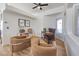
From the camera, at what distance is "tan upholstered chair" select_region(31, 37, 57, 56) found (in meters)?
2.21

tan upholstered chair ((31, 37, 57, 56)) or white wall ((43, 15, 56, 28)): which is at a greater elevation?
white wall ((43, 15, 56, 28))

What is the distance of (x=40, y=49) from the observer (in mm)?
2217

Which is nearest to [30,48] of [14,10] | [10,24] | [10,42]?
[10,42]

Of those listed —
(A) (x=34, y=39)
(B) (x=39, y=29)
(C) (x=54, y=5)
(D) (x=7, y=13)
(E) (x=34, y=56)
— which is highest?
(C) (x=54, y=5)

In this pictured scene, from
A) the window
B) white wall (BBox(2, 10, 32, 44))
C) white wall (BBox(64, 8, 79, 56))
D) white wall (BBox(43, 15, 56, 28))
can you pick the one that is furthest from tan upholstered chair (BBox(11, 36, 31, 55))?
white wall (BBox(64, 8, 79, 56))

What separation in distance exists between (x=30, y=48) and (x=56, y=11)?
85 cm

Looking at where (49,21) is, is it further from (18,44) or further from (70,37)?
(18,44)

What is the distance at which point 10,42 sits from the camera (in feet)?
7.39

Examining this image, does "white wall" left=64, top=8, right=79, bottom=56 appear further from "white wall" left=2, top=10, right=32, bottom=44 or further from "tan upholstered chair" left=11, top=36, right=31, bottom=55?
"white wall" left=2, top=10, right=32, bottom=44

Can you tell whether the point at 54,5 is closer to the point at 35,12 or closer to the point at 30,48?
the point at 35,12

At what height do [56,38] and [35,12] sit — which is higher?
[35,12]

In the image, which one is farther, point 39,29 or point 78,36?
point 39,29

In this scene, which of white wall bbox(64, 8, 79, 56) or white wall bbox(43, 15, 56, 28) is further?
white wall bbox(43, 15, 56, 28)

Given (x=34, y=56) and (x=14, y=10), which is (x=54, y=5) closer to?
(x=14, y=10)
